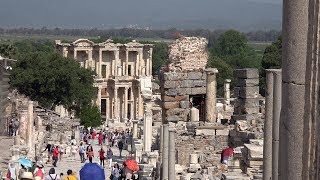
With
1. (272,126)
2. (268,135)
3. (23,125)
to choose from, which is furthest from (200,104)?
(272,126)

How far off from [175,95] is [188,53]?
2086 mm

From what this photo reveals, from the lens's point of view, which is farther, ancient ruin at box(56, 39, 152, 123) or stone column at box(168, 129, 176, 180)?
ancient ruin at box(56, 39, 152, 123)

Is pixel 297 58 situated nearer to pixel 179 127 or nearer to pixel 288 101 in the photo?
pixel 288 101

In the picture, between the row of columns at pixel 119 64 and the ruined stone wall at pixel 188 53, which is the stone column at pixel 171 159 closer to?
the ruined stone wall at pixel 188 53

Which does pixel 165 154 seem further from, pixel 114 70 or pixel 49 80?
pixel 114 70

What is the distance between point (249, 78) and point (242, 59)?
84108mm

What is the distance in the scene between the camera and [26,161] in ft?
71.7

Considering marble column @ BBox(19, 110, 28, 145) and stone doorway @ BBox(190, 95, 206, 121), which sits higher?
stone doorway @ BBox(190, 95, 206, 121)

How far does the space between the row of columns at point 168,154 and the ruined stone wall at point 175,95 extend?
2162 mm

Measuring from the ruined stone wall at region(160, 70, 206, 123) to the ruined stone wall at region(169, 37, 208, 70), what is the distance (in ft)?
2.09

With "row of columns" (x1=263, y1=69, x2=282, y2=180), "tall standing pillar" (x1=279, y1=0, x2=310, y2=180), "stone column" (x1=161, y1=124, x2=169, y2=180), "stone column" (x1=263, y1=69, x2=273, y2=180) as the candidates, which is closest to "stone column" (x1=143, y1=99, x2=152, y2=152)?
"stone column" (x1=161, y1=124, x2=169, y2=180)

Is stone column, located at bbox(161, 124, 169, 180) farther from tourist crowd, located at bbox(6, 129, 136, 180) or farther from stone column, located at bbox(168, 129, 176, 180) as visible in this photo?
tourist crowd, located at bbox(6, 129, 136, 180)

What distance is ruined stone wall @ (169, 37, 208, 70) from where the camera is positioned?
876 inches

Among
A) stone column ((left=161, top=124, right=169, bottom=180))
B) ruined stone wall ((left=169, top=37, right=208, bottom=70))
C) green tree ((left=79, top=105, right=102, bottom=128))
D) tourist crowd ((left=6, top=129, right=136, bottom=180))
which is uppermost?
ruined stone wall ((left=169, top=37, right=208, bottom=70))
